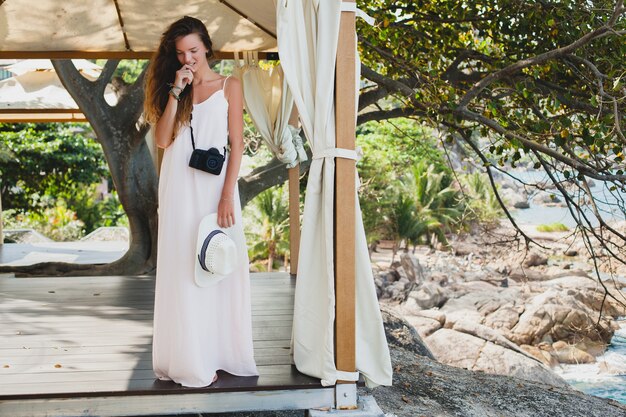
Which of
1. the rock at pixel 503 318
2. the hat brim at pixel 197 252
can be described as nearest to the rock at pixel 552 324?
the rock at pixel 503 318

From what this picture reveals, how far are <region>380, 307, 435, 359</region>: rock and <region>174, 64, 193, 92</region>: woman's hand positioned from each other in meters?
5.14

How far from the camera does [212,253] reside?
3.53m

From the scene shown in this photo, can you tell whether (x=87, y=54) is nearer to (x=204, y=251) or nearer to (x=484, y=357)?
(x=204, y=251)

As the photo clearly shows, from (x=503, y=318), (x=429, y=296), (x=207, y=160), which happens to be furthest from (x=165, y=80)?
(x=429, y=296)

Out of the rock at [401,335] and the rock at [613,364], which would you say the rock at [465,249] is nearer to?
the rock at [613,364]

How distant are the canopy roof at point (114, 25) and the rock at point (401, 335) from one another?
340 cm

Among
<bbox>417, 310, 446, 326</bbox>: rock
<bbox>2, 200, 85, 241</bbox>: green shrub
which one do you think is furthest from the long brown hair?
<bbox>2, 200, 85, 241</bbox>: green shrub

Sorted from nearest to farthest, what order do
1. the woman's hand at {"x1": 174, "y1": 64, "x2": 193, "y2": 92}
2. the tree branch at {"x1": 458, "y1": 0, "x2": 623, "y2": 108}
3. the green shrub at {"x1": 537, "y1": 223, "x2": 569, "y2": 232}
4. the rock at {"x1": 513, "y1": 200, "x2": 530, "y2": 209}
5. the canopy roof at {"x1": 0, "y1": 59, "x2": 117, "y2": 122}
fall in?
1. the woman's hand at {"x1": 174, "y1": 64, "x2": 193, "y2": 92}
2. the tree branch at {"x1": 458, "y1": 0, "x2": 623, "y2": 108}
3. the canopy roof at {"x1": 0, "y1": 59, "x2": 117, "y2": 122}
4. the green shrub at {"x1": 537, "y1": 223, "x2": 569, "y2": 232}
5. the rock at {"x1": 513, "y1": 200, "x2": 530, "y2": 209}

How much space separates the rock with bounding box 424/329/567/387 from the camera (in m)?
10.1

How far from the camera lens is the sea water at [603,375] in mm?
11953

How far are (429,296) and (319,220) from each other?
1190cm

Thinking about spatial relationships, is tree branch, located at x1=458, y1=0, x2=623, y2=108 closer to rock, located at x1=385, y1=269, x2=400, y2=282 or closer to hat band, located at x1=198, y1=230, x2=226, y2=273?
hat band, located at x1=198, y1=230, x2=226, y2=273

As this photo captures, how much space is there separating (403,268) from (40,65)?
30.8 feet

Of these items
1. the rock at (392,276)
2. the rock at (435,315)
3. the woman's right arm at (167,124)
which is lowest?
the rock at (435,315)
